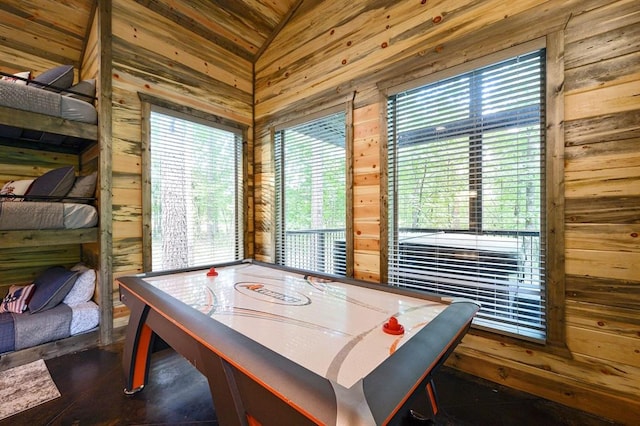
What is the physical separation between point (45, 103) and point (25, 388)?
2.02 meters

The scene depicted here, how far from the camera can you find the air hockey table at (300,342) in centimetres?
64

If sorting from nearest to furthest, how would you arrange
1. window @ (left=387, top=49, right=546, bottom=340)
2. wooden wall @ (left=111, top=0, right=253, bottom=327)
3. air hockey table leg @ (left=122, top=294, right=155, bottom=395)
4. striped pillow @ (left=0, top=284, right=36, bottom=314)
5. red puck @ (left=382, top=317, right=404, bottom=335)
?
red puck @ (left=382, top=317, right=404, bottom=335) < air hockey table leg @ (left=122, top=294, right=155, bottom=395) < window @ (left=387, top=49, right=546, bottom=340) < striped pillow @ (left=0, top=284, right=36, bottom=314) < wooden wall @ (left=111, top=0, right=253, bottom=327)

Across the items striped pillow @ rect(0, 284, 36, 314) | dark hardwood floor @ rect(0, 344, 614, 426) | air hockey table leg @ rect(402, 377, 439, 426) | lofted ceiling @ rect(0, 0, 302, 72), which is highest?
lofted ceiling @ rect(0, 0, 302, 72)

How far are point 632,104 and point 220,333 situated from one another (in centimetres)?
230

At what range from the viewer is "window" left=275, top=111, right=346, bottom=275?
2.67 meters

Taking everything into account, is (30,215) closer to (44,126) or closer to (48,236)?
(48,236)

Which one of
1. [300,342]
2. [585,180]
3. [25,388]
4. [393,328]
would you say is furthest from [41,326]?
[585,180]

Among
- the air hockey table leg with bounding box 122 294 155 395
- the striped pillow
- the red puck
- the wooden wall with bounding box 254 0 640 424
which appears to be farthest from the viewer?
the striped pillow

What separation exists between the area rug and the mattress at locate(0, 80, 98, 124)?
190 cm

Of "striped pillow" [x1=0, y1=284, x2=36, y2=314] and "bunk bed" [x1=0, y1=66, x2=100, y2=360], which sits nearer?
"bunk bed" [x1=0, y1=66, x2=100, y2=360]

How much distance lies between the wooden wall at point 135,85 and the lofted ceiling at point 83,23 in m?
0.16

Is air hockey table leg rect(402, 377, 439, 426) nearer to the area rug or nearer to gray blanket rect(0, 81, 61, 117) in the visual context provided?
the area rug

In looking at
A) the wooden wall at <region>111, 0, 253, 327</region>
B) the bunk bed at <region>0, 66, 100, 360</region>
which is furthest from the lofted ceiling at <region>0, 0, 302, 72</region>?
the bunk bed at <region>0, 66, 100, 360</region>

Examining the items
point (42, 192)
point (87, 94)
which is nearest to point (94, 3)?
point (87, 94)
